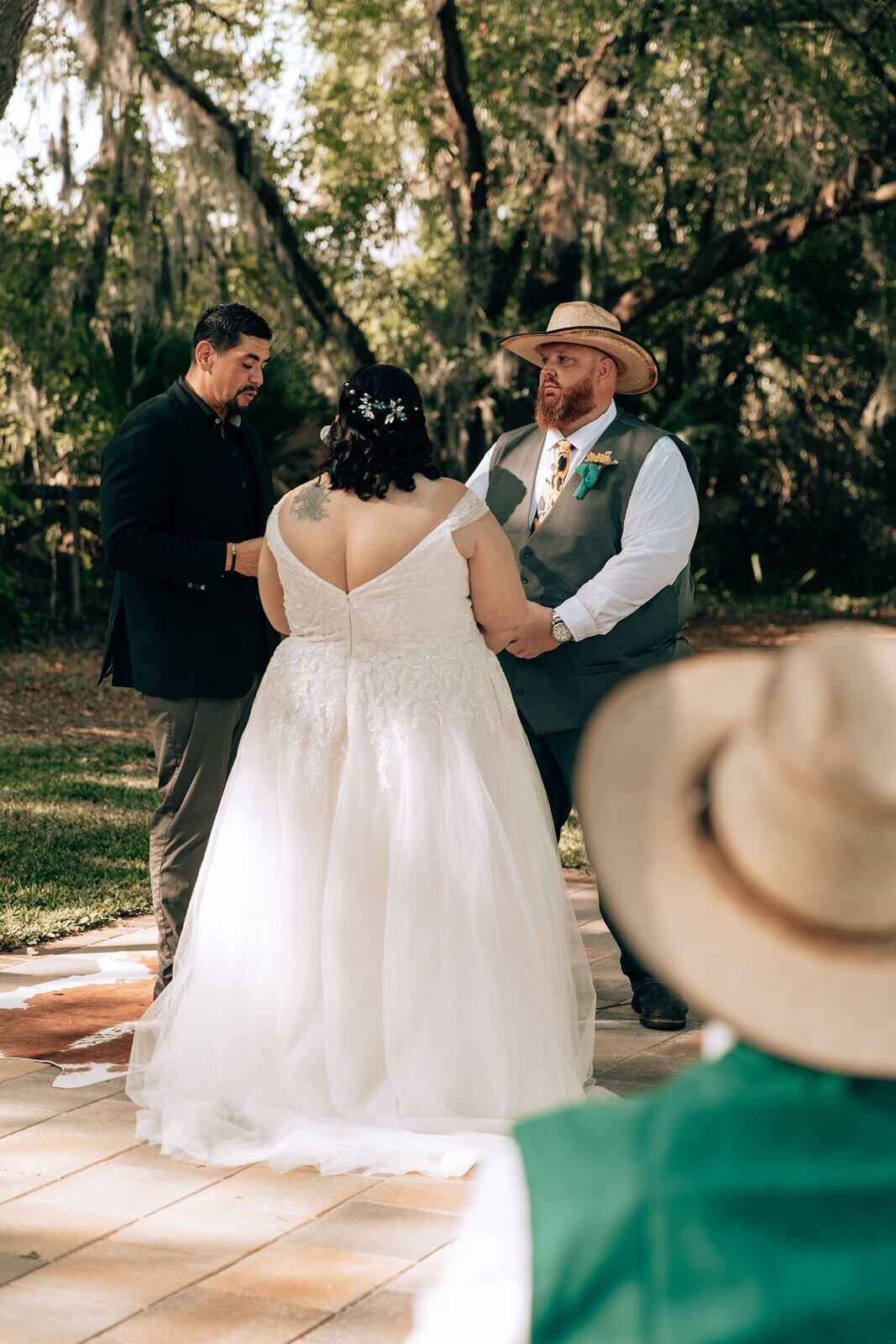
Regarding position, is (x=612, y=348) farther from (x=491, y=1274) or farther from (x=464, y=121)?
(x=464, y=121)

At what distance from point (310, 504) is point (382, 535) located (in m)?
0.23

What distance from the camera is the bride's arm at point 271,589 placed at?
4.39m

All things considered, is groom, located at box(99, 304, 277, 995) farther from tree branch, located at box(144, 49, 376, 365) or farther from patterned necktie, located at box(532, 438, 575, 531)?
tree branch, located at box(144, 49, 376, 365)

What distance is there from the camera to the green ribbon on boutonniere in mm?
5043

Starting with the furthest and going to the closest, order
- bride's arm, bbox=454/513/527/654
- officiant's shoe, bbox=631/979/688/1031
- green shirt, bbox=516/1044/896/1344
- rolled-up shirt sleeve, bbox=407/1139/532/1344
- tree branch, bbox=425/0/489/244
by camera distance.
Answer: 1. tree branch, bbox=425/0/489/244
2. officiant's shoe, bbox=631/979/688/1031
3. bride's arm, bbox=454/513/527/654
4. rolled-up shirt sleeve, bbox=407/1139/532/1344
5. green shirt, bbox=516/1044/896/1344

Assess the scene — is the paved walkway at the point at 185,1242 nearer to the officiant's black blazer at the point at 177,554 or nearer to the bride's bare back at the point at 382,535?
the officiant's black blazer at the point at 177,554

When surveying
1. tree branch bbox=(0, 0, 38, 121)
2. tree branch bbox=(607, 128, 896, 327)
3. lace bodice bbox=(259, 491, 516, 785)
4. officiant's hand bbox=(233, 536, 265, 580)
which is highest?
tree branch bbox=(607, 128, 896, 327)

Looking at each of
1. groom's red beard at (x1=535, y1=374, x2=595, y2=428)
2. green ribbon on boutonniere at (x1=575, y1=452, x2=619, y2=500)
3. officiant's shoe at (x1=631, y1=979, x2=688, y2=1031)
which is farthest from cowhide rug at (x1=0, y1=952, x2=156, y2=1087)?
groom's red beard at (x1=535, y1=374, x2=595, y2=428)

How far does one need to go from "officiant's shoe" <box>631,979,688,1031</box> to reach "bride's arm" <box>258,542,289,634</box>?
1.59 m

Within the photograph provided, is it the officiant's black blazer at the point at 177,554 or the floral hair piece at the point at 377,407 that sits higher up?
the floral hair piece at the point at 377,407

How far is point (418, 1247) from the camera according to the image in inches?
127

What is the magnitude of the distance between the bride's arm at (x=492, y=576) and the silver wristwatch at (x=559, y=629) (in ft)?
1.57

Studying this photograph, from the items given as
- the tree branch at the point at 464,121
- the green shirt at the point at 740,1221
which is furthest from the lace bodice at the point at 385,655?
the tree branch at the point at 464,121

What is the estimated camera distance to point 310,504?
4219mm
